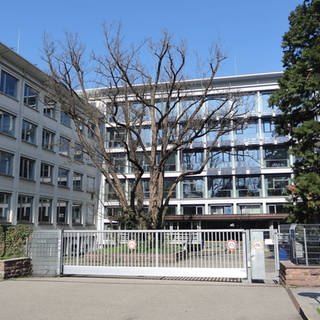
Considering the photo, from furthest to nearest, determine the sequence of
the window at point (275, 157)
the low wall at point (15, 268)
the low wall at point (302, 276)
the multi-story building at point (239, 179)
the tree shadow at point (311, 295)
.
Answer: the window at point (275, 157)
the multi-story building at point (239, 179)
the low wall at point (15, 268)
the low wall at point (302, 276)
the tree shadow at point (311, 295)

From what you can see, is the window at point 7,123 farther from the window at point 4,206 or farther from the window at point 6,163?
the window at point 4,206

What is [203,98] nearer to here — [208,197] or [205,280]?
[205,280]

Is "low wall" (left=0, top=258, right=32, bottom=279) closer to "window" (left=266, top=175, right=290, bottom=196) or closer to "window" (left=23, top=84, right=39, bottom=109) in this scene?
"window" (left=23, top=84, right=39, bottom=109)

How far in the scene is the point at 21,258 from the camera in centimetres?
1591

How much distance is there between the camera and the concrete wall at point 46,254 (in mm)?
16172

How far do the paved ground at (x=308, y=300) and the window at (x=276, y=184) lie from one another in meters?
38.0

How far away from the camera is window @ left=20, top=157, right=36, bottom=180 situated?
3606 cm

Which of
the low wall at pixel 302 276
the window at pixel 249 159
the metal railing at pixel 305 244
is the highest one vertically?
the window at pixel 249 159

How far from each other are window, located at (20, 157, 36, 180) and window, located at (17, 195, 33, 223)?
1.75 meters

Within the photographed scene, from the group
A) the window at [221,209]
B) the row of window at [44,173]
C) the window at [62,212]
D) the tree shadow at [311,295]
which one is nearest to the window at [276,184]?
the window at [221,209]

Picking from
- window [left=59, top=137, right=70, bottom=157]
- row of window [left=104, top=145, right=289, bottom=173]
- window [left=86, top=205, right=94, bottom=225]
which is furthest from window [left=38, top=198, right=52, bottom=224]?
row of window [left=104, top=145, right=289, bottom=173]

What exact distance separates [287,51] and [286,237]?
10.3m

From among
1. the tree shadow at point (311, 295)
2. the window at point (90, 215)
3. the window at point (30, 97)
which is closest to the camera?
the tree shadow at point (311, 295)

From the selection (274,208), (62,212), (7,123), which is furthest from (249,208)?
(7,123)
